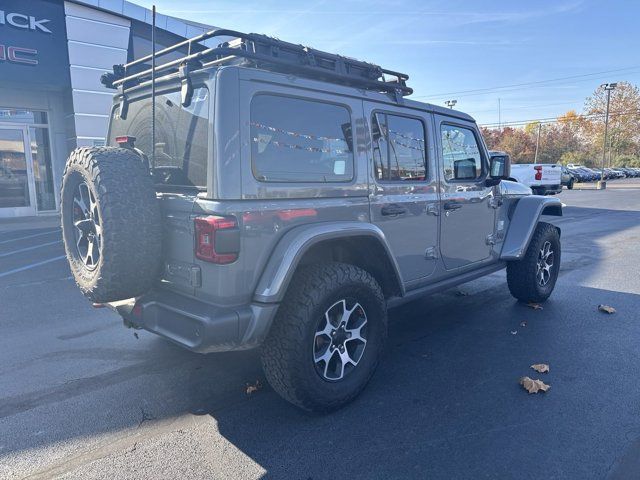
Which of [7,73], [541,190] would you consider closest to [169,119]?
[7,73]

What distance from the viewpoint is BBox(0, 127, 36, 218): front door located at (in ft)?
46.6

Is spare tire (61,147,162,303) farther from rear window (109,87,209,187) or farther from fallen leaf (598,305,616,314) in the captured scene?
fallen leaf (598,305,616,314)

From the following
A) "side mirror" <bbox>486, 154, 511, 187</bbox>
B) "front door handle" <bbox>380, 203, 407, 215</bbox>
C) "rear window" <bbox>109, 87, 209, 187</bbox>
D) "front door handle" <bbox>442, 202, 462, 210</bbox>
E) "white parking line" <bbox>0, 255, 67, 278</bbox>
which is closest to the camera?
"rear window" <bbox>109, 87, 209, 187</bbox>

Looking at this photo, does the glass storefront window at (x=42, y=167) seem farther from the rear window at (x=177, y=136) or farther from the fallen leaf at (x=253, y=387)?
the fallen leaf at (x=253, y=387)

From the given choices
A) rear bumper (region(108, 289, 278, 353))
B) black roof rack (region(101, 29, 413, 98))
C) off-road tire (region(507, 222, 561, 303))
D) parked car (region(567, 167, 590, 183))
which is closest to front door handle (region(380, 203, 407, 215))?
black roof rack (region(101, 29, 413, 98))

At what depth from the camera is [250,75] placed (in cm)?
271

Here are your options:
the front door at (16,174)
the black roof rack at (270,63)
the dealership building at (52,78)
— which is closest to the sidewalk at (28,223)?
the front door at (16,174)

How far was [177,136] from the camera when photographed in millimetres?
2982

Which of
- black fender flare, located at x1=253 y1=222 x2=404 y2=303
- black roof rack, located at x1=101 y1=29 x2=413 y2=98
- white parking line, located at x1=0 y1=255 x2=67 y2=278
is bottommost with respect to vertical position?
white parking line, located at x1=0 y1=255 x2=67 y2=278

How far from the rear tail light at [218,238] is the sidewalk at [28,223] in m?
11.8

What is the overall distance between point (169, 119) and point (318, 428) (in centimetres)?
224

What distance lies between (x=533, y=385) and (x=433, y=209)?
1540mm

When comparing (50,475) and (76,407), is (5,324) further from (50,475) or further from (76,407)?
(50,475)

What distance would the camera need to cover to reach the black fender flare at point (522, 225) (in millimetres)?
4828
